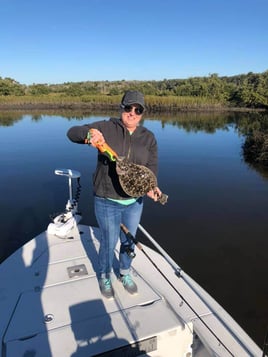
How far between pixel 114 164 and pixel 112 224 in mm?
601

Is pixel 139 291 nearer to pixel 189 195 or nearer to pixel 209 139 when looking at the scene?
pixel 189 195


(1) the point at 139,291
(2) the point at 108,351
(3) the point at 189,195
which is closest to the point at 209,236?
(3) the point at 189,195

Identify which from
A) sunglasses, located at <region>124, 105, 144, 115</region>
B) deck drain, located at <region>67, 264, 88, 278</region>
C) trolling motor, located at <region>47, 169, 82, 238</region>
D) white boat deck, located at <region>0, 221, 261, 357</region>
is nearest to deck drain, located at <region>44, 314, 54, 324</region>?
white boat deck, located at <region>0, 221, 261, 357</region>

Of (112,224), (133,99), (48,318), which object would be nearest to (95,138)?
(133,99)

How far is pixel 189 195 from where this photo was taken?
981 cm

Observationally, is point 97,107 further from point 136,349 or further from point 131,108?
point 136,349

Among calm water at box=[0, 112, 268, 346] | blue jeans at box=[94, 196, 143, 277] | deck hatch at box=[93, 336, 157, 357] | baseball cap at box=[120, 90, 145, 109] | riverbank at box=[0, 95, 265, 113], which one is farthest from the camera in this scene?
riverbank at box=[0, 95, 265, 113]

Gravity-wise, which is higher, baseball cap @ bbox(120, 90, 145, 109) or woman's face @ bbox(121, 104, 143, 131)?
baseball cap @ bbox(120, 90, 145, 109)

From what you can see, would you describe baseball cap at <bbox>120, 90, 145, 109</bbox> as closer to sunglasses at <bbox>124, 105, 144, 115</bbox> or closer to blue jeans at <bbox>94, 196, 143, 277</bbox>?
sunglasses at <bbox>124, 105, 144, 115</bbox>

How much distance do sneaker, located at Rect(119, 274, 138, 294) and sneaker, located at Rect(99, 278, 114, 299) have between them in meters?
0.18

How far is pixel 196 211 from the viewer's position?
8531mm

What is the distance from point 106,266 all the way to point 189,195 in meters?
7.03

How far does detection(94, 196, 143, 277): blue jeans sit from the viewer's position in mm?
2818

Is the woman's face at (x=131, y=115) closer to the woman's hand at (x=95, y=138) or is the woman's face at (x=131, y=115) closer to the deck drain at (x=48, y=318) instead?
the woman's hand at (x=95, y=138)
